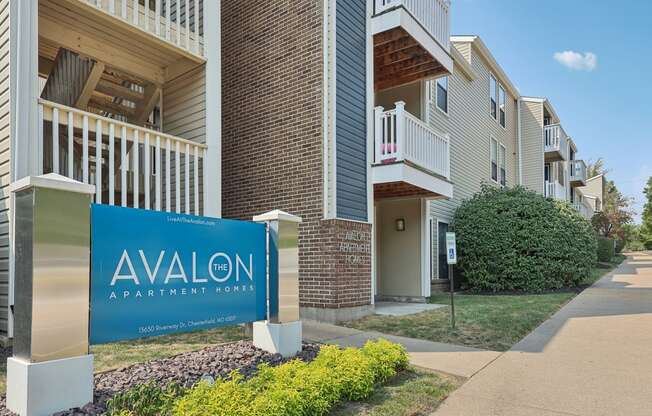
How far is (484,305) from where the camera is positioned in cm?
1078

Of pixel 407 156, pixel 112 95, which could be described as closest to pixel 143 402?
pixel 407 156

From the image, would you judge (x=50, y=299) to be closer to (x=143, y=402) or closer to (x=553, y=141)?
(x=143, y=402)

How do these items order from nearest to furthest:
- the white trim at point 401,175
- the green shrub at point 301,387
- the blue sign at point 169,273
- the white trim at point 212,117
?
the green shrub at point 301,387 < the blue sign at point 169,273 < the white trim at point 212,117 < the white trim at point 401,175

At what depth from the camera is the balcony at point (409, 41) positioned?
9922mm

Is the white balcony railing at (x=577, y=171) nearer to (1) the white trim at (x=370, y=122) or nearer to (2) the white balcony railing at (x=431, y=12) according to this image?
(2) the white balcony railing at (x=431, y=12)

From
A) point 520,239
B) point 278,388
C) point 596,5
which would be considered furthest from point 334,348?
point 596,5

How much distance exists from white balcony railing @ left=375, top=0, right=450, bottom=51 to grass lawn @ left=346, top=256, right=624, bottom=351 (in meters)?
6.04

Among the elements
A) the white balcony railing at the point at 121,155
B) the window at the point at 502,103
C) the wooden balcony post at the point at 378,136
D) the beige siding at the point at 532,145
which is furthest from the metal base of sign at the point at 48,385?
the beige siding at the point at 532,145

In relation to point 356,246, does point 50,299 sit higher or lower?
lower

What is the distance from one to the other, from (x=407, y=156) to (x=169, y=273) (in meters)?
6.62

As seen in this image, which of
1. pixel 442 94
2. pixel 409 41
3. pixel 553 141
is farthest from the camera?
pixel 553 141

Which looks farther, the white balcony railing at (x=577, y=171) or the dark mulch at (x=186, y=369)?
the white balcony railing at (x=577, y=171)

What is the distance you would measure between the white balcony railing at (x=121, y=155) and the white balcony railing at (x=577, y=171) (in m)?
31.5

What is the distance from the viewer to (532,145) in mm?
24422
